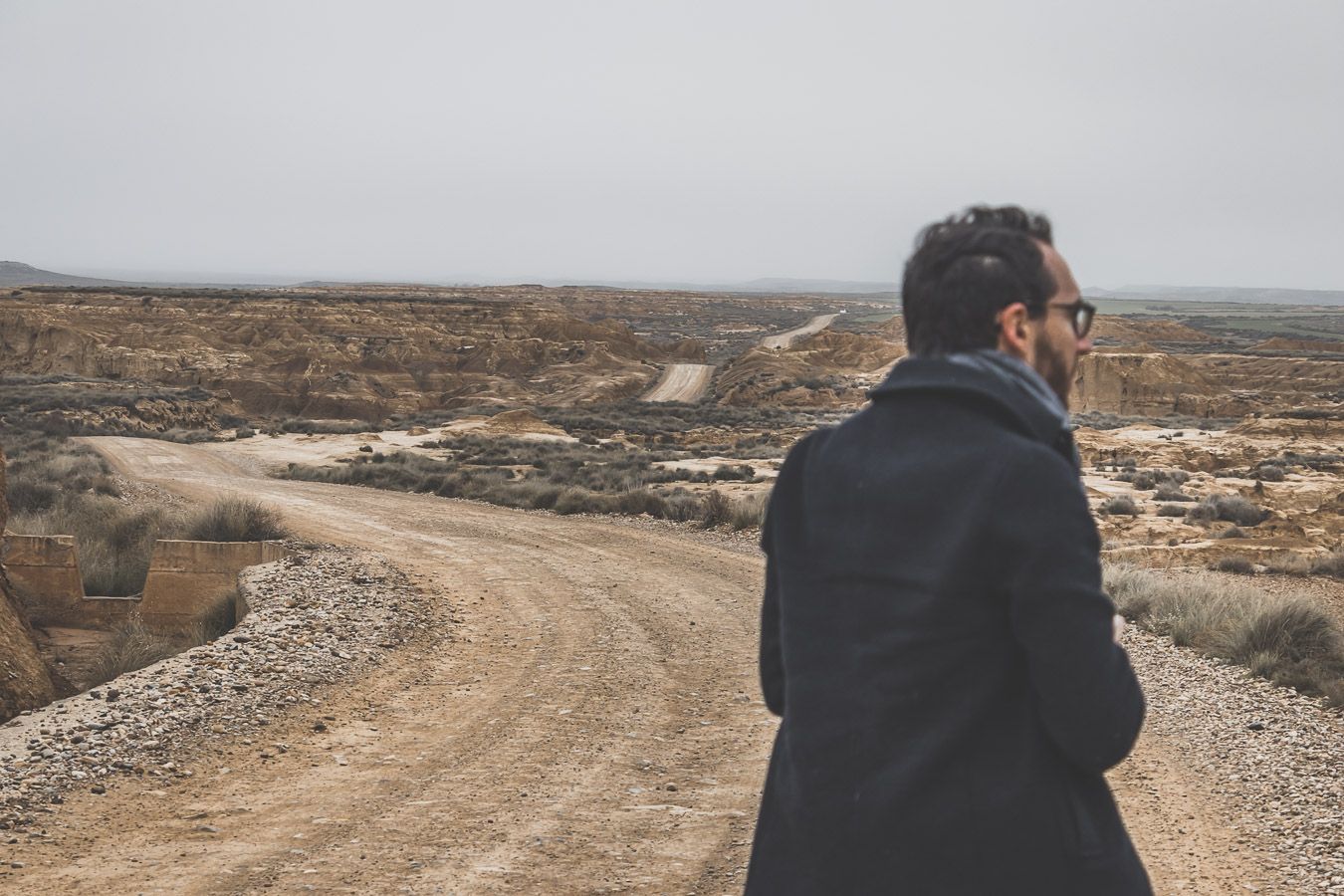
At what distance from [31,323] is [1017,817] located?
6958 centimetres

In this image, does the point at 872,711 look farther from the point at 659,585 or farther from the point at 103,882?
the point at 659,585

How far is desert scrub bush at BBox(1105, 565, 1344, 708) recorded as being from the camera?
9328 millimetres

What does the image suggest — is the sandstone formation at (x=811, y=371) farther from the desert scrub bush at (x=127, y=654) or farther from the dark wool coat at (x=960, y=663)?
the dark wool coat at (x=960, y=663)

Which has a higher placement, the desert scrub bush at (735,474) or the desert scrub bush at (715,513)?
the desert scrub bush at (715,513)

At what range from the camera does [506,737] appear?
24.4 feet

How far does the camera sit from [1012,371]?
1.76m

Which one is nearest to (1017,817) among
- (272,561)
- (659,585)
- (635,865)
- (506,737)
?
(635,865)

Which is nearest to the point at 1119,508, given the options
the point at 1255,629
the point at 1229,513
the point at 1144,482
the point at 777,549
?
the point at 1229,513

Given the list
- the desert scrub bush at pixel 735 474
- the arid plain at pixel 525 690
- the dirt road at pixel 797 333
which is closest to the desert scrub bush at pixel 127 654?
the arid plain at pixel 525 690

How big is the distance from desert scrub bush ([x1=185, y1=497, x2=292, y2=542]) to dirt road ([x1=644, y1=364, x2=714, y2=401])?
4846cm

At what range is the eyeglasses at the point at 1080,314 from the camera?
189 centimetres

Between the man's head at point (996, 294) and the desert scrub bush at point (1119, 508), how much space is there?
72.8ft

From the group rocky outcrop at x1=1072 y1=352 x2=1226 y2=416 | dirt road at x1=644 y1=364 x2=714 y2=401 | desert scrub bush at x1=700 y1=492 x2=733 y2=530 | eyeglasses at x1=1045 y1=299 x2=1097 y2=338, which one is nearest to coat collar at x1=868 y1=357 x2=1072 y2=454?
eyeglasses at x1=1045 y1=299 x2=1097 y2=338

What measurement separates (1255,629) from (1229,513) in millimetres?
13250
